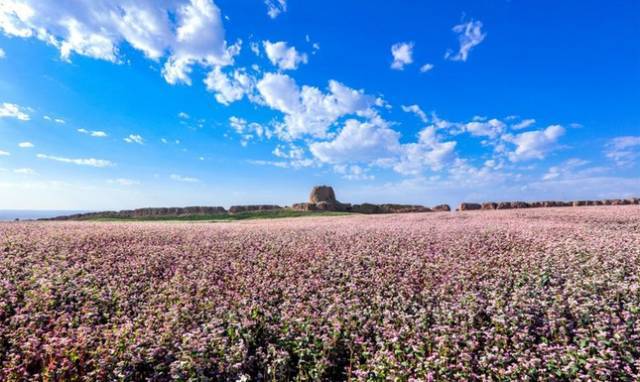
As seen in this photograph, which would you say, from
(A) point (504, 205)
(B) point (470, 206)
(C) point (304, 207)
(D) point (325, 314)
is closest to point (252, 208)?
(C) point (304, 207)

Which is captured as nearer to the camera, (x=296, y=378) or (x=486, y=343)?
(x=296, y=378)

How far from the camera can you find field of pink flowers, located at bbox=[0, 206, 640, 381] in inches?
220

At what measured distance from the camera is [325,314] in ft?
24.2

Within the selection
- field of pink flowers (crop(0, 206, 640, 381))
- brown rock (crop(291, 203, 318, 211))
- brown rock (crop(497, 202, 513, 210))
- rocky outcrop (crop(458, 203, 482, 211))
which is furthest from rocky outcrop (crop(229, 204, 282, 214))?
field of pink flowers (crop(0, 206, 640, 381))

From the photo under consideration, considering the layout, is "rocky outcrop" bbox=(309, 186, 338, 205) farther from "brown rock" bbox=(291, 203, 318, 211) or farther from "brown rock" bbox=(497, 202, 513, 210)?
"brown rock" bbox=(497, 202, 513, 210)

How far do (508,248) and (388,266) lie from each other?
237 inches

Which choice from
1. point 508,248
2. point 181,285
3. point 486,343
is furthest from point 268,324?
point 508,248

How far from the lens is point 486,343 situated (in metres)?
6.17

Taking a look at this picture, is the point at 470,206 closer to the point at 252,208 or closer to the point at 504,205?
the point at 504,205

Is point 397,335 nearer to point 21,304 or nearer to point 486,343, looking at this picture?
point 486,343

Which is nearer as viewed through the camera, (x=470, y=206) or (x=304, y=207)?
(x=470, y=206)

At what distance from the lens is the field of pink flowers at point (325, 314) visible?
5.60 m

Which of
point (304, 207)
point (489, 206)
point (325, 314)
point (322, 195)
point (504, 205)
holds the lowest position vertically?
point (325, 314)

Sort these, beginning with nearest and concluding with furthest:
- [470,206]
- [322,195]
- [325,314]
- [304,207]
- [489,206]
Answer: [325,314] < [489,206] < [470,206] < [304,207] < [322,195]
